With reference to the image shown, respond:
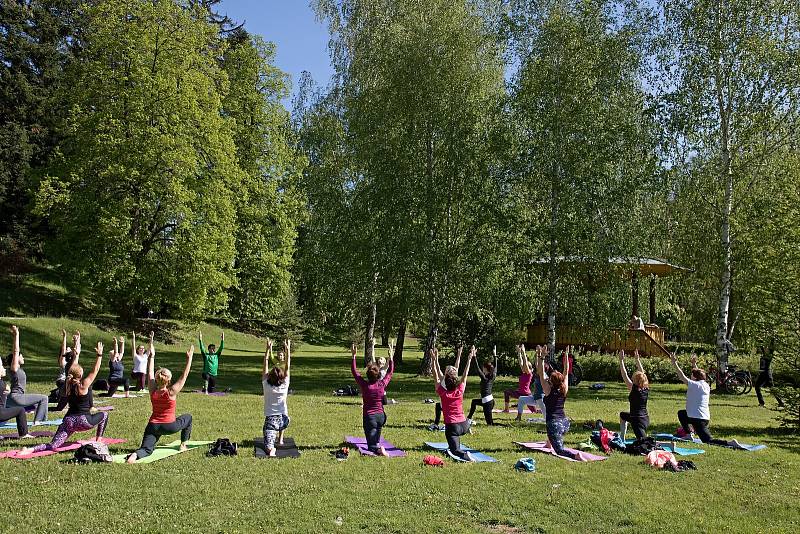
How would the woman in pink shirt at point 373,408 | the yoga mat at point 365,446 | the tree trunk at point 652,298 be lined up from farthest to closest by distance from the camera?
the tree trunk at point 652,298
the woman in pink shirt at point 373,408
the yoga mat at point 365,446

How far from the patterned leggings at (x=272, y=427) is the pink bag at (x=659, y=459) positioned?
20.4 ft

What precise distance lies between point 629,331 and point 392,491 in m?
23.8

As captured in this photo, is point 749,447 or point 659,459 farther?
point 749,447

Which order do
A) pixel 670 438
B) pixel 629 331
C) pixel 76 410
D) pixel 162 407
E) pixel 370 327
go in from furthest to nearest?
pixel 370 327 → pixel 629 331 → pixel 670 438 → pixel 76 410 → pixel 162 407

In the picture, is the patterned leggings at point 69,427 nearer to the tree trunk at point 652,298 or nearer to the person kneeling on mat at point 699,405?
the person kneeling on mat at point 699,405

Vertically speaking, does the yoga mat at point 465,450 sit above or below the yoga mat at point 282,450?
above

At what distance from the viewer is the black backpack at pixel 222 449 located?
10.8 meters

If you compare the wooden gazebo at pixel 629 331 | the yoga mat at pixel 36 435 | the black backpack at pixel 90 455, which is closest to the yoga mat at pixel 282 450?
the black backpack at pixel 90 455

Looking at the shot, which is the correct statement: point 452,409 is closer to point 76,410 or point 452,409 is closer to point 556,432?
point 556,432

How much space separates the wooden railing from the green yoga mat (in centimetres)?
1678

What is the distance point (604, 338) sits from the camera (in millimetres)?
24516

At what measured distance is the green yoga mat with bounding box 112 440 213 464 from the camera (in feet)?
33.1

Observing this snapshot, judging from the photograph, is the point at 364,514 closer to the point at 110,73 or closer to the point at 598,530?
the point at 598,530

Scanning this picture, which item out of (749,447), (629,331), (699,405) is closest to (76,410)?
(699,405)
